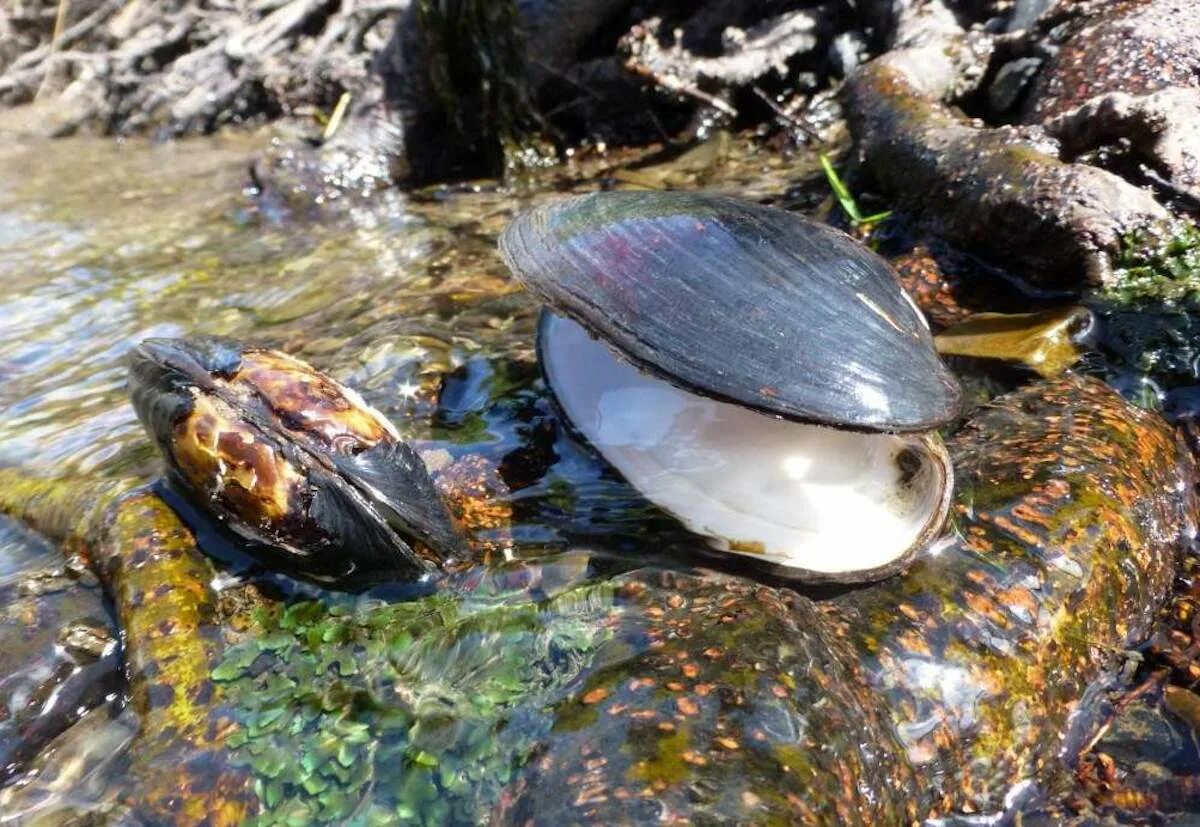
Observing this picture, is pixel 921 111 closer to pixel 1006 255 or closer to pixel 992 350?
pixel 1006 255

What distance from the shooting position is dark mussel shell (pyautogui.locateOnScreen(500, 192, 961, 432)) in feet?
8.71

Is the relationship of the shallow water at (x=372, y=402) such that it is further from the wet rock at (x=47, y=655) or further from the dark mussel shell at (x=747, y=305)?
the dark mussel shell at (x=747, y=305)

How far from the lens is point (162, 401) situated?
306 cm

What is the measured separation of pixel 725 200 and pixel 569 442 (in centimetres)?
105

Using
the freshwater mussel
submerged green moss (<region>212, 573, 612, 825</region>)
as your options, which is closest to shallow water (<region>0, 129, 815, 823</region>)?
submerged green moss (<region>212, 573, 612, 825</region>)

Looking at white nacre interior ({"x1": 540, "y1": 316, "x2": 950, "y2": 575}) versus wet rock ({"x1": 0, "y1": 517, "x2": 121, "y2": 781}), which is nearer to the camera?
wet rock ({"x1": 0, "y1": 517, "x2": 121, "y2": 781})

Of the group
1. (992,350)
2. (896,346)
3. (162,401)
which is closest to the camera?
(896,346)

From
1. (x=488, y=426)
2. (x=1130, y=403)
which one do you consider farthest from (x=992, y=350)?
(x=488, y=426)

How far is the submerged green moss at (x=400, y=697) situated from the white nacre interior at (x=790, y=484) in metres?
0.48

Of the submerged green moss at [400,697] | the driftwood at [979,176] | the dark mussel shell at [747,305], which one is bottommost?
the submerged green moss at [400,697]

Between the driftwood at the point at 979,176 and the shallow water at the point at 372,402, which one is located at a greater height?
the driftwood at the point at 979,176

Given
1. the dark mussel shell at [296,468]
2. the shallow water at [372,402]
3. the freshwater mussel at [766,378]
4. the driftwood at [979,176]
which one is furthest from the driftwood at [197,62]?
the freshwater mussel at [766,378]

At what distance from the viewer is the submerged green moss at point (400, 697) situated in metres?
2.32

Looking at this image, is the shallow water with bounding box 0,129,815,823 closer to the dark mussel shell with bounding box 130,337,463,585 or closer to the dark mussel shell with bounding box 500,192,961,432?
the dark mussel shell with bounding box 130,337,463,585
